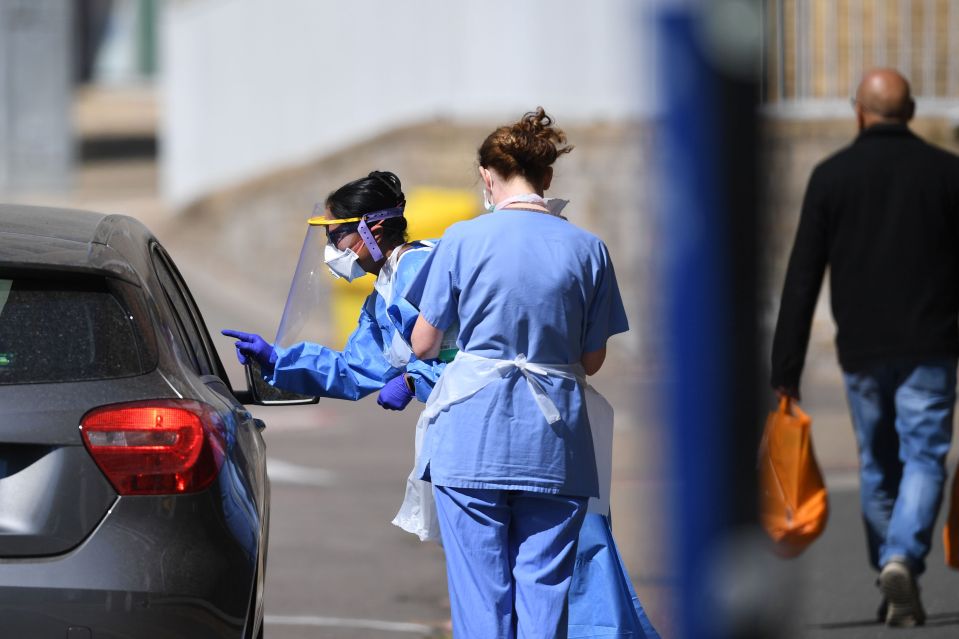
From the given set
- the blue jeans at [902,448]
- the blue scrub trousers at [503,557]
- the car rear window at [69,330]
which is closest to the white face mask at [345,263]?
the blue scrub trousers at [503,557]

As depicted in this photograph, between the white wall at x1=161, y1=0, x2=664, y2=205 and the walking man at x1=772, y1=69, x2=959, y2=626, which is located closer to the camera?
the walking man at x1=772, y1=69, x2=959, y2=626

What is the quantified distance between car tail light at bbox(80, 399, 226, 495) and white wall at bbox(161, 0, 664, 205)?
26.6 feet

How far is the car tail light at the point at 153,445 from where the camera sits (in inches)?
141

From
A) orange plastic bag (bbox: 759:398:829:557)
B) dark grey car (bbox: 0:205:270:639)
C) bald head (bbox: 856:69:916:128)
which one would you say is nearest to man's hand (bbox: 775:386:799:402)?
orange plastic bag (bbox: 759:398:829:557)

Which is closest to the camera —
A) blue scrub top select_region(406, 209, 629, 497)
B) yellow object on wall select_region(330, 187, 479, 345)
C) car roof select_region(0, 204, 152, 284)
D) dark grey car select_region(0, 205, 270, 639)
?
dark grey car select_region(0, 205, 270, 639)

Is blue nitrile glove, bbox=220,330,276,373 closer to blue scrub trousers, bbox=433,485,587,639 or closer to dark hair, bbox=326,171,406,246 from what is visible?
dark hair, bbox=326,171,406,246

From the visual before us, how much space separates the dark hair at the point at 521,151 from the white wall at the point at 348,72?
282 inches

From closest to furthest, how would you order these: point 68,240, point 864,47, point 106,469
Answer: point 106,469 → point 68,240 → point 864,47

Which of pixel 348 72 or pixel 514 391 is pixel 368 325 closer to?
pixel 514 391

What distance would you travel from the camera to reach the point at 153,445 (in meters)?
3.64

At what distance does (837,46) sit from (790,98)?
1.90 feet

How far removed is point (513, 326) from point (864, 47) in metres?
10.1

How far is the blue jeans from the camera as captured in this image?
5.89m

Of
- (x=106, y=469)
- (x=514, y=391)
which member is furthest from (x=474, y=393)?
(x=106, y=469)
